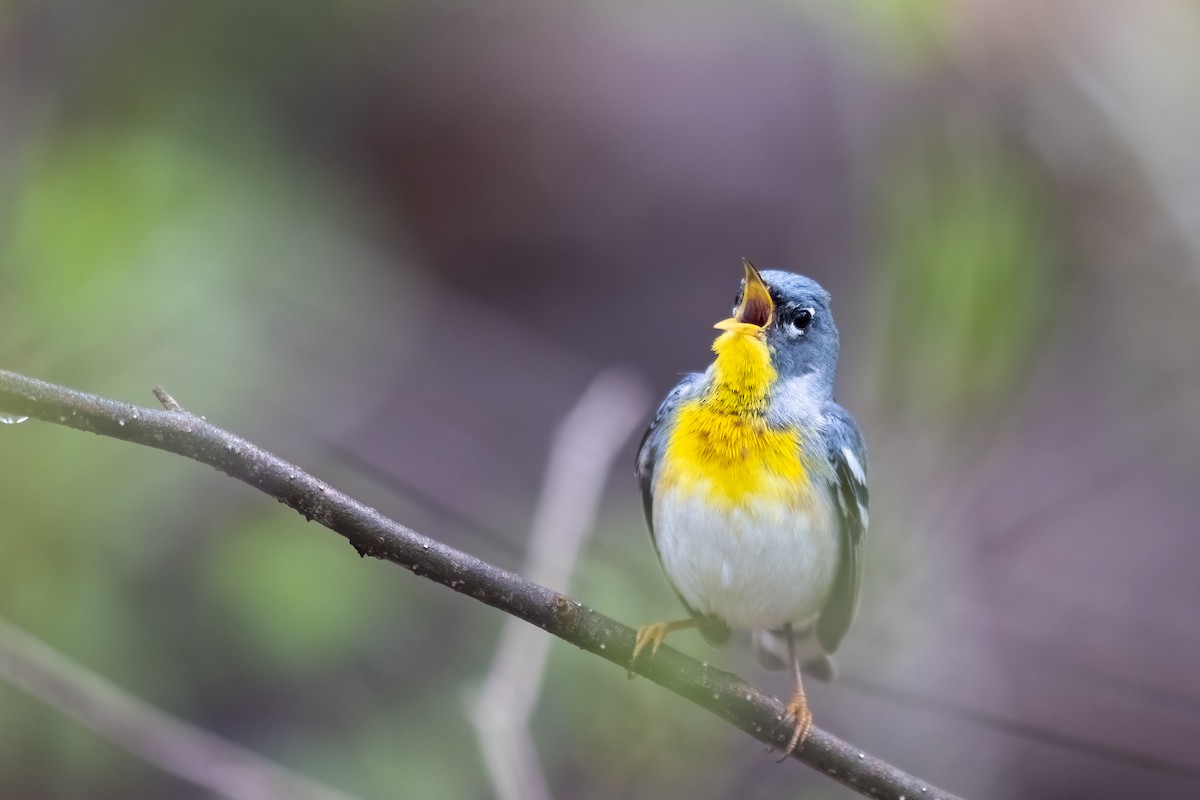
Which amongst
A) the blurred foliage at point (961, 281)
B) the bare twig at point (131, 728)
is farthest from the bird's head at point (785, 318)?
the bare twig at point (131, 728)

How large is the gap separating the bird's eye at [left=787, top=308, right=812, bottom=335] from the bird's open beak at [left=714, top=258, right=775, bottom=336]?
74 millimetres

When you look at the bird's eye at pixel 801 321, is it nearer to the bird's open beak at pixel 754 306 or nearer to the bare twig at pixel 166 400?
the bird's open beak at pixel 754 306

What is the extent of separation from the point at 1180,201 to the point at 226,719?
4.78 metres

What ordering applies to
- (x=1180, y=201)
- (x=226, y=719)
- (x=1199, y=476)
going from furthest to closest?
1. (x=1199, y=476)
2. (x=226, y=719)
3. (x=1180, y=201)

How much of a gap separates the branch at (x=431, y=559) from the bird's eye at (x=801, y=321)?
115 cm

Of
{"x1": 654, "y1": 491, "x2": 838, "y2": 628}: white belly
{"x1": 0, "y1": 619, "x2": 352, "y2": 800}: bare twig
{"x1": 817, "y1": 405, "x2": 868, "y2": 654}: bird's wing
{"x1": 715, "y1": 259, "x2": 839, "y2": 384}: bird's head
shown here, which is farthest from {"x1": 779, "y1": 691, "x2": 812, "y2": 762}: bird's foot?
{"x1": 0, "y1": 619, "x2": 352, "y2": 800}: bare twig

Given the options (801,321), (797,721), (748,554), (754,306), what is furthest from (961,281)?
(797,721)

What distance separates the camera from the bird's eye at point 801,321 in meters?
3.35

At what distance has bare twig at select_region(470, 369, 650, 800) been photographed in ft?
10.5

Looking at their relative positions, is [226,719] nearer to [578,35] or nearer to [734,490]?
[734,490]

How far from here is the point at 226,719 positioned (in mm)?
5352

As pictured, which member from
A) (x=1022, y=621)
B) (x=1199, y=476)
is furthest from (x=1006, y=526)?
(x=1199, y=476)

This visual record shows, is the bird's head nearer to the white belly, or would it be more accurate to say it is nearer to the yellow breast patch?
the yellow breast patch

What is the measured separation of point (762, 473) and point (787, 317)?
1.68 feet
